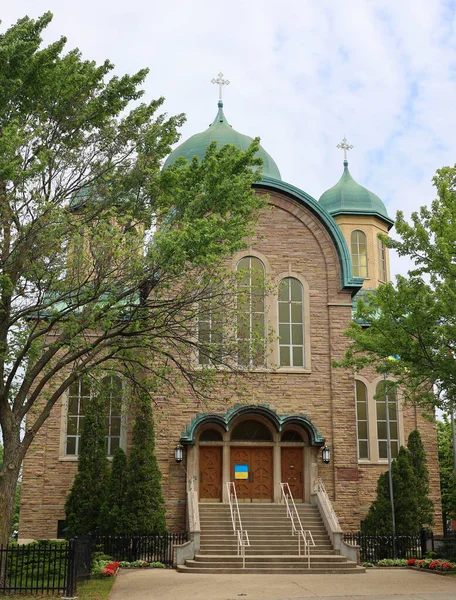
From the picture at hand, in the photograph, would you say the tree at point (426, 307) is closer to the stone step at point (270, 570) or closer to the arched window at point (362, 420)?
the stone step at point (270, 570)

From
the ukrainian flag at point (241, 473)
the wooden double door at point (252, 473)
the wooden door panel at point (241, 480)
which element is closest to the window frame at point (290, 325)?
the wooden double door at point (252, 473)

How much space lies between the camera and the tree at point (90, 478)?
2050 centimetres

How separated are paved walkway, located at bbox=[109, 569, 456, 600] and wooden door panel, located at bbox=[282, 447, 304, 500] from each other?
483 cm

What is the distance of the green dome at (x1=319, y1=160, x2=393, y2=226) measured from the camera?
104 feet

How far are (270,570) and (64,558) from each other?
20.2 feet

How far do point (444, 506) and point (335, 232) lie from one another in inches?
531

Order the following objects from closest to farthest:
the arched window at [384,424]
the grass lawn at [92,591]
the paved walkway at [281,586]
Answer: the grass lawn at [92,591] → the paved walkway at [281,586] → the arched window at [384,424]

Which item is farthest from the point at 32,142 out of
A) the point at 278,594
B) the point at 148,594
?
the point at 278,594

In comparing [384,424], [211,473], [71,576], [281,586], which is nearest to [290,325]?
[211,473]

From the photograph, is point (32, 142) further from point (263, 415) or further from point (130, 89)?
point (263, 415)

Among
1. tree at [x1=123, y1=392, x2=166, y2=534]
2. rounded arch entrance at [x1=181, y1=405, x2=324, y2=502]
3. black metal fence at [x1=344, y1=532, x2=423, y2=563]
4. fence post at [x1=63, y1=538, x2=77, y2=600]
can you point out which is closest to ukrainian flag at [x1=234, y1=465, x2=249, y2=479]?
rounded arch entrance at [x1=181, y1=405, x2=324, y2=502]

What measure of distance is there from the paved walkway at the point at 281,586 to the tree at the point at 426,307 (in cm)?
446

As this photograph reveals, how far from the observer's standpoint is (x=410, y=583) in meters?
15.2

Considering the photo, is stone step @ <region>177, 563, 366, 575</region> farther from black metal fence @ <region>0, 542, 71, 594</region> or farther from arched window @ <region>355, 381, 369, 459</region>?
arched window @ <region>355, 381, 369, 459</region>
